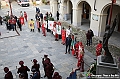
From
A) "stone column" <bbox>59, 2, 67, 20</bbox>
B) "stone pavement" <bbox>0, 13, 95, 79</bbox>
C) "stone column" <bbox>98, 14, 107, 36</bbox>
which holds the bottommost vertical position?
"stone pavement" <bbox>0, 13, 95, 79</bbox>

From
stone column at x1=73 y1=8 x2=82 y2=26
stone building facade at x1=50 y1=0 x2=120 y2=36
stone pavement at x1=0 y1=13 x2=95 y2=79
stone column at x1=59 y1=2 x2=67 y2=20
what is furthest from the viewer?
stone column at x1=59 y1=2 x2=67 y2=20

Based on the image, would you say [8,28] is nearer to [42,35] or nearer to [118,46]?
[42,35]

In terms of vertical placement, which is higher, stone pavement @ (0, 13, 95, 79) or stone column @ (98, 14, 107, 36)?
stone column @ (98, 14, 107, 36)

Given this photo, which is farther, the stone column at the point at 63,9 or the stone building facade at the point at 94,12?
the stone column at the point at 63,9

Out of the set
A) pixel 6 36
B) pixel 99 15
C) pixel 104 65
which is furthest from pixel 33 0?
pixel 104 65

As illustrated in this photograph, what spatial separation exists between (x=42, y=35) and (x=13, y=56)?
5.39 metres

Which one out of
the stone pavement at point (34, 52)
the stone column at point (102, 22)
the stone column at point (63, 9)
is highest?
the stone column at point (63, 9)

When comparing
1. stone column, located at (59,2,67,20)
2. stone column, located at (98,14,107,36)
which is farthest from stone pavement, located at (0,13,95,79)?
Answer: stone column, located at (59,2,67,20)

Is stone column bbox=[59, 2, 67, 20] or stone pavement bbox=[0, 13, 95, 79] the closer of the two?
stone pavement bbox=[0, 13, 95, 79]

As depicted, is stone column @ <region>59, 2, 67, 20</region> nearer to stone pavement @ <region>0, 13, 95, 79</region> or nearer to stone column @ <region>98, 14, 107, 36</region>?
stone pavement @ <region>0, 13, 95, 79</region>

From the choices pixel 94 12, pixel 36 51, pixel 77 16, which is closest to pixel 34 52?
pixel 36 51

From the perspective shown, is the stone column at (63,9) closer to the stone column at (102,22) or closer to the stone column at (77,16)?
the stone column at (77,16)

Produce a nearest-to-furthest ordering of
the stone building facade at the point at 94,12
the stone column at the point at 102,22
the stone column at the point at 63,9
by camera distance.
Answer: the stone building facade at the point at 94,12, the stone column at the point at 102,22, the stone column at the point at 63,9

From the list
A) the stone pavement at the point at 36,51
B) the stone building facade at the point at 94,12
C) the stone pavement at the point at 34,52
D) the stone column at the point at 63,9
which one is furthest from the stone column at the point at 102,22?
the stone column at the point at 63,9
